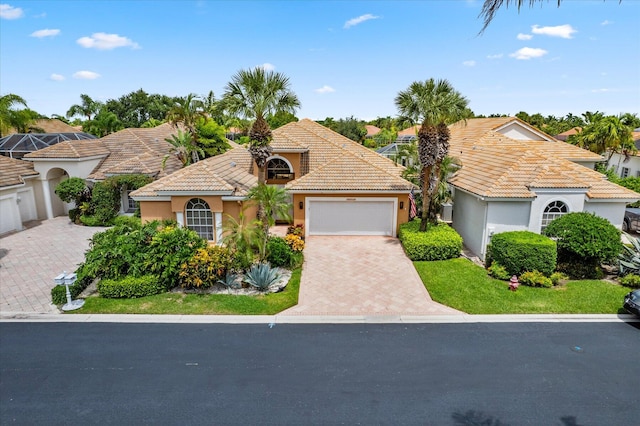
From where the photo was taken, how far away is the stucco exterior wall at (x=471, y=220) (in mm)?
18859

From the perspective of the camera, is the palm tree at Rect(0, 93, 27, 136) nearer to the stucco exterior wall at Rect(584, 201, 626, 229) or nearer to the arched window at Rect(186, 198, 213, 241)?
the arched window at Rect(186, 198, 213, 241)

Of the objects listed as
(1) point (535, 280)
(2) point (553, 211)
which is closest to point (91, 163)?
(1) point (535, 280)

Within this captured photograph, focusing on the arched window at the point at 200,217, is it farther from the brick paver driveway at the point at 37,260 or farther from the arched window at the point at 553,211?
the arched window at the point at 553,211

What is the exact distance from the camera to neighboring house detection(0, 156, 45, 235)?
77.3 ft

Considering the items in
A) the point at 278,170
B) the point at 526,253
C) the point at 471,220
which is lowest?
the point at 526,253

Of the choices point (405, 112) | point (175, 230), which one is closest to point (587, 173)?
point (405, 112)

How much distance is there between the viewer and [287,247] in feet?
60.1

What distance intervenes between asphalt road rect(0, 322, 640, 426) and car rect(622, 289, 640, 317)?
0.55 m

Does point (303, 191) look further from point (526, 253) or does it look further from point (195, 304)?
point (526, 253)

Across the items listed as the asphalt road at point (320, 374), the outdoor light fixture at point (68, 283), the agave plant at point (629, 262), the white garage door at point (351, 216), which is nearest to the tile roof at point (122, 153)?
the white garage door at point (351, 216)

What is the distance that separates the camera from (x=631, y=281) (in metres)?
15.9

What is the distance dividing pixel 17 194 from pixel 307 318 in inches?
910

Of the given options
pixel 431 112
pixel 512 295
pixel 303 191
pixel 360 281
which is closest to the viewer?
pixel 512 295

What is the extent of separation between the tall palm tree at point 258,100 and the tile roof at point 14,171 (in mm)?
17146
